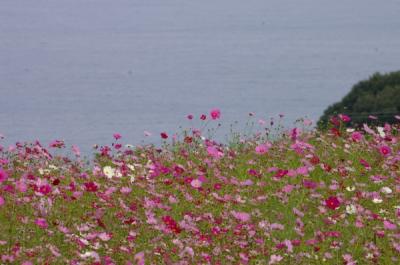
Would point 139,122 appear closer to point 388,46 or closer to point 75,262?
point 75,262

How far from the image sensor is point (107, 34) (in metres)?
193

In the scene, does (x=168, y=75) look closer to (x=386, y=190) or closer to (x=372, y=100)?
(x=372, y=100)

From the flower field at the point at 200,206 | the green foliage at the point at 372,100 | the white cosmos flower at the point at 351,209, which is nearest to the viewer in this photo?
the flower field at the point at 200,206

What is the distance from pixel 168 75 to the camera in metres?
130

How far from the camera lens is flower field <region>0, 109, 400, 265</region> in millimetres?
6066

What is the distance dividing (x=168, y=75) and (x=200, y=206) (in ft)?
405

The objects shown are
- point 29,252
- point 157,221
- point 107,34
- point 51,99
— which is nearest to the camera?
point 29,252

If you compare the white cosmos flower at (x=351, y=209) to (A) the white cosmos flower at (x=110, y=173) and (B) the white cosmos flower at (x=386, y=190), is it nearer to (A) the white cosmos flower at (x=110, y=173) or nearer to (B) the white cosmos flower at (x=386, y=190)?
(B) the white cosmos flower at (x=386, y=190)

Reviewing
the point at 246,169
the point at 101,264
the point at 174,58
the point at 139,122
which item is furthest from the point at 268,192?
the point at 174,58

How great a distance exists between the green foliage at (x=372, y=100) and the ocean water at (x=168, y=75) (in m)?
30.6

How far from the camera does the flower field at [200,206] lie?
6.07m

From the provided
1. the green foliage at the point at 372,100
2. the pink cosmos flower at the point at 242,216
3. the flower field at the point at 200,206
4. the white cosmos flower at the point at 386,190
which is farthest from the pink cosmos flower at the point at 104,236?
the green foliage at the point at 372,100

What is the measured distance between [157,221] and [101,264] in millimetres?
861

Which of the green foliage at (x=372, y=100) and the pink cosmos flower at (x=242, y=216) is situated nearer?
the pink cosmos flower at (x=242, y=216)
